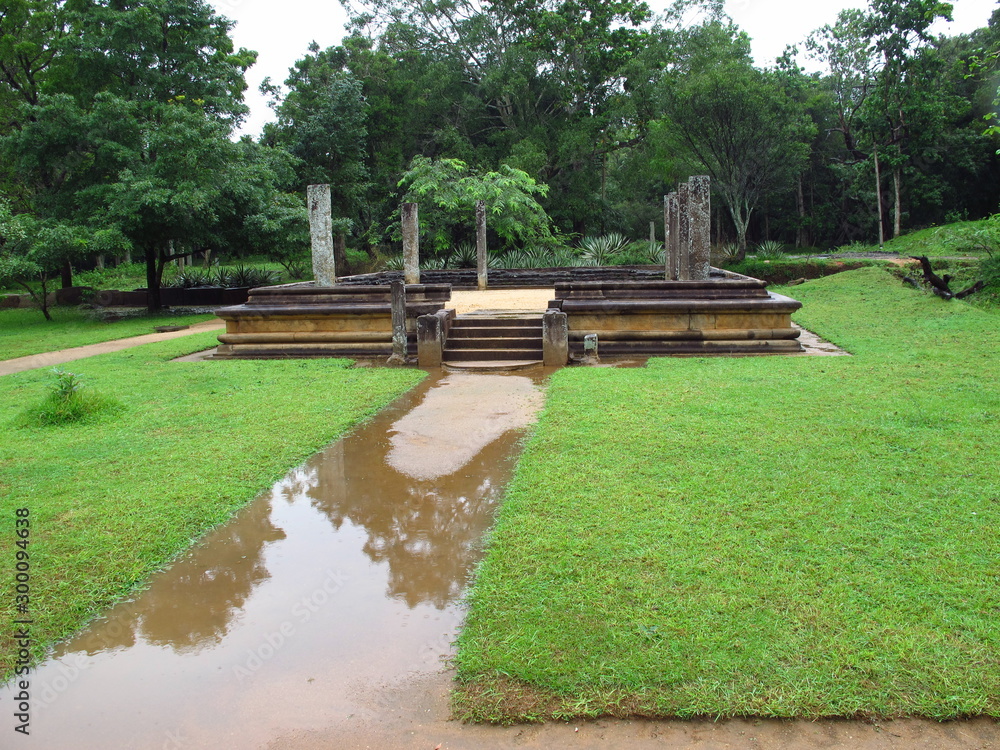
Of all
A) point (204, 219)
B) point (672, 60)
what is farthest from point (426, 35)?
point (204, 219)

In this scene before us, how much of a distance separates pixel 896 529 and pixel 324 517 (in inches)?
123

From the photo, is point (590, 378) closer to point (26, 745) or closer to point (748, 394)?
point (748, 394)

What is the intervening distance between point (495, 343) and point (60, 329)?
10.3 meters

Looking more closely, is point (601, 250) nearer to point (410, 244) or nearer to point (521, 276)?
point (521, 276)

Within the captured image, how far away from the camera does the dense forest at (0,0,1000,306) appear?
15.8 metres

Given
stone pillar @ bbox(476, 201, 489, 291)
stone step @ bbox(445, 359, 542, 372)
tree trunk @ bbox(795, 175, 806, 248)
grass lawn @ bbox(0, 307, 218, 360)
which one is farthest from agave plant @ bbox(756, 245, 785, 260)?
grass lawn @ bbox(0, 307, 218, 360)

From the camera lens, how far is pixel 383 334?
10398 mm

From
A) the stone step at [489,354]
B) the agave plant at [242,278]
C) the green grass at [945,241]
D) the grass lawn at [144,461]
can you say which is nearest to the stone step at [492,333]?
the stone step at [489,354]

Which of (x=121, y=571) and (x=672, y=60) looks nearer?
(x=121, y=571)

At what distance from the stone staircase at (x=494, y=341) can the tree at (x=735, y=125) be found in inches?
508

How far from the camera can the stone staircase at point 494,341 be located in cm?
950

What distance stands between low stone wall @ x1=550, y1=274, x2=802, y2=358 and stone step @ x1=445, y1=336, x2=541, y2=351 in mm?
542

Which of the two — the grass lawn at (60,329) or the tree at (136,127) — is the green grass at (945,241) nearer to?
the grass lawn at (60,329)

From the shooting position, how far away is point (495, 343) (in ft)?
32.2
